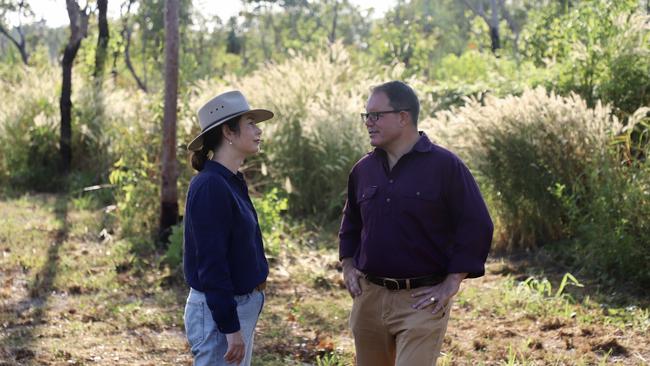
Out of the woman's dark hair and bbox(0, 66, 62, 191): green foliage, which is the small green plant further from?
bbox(0, 66, 62, 191): green foliage

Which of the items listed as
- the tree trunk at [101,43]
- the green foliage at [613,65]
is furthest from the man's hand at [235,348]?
the tree trunk at [101,43]

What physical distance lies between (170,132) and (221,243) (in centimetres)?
607

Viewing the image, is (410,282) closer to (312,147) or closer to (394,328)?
(394,328)

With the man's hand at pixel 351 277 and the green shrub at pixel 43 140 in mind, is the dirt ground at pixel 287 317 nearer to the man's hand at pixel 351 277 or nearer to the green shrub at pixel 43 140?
the man's hand at pixel 351 277

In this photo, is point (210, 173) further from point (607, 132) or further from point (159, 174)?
point (159, 174)

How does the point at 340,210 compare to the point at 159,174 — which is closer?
the point at 159,174

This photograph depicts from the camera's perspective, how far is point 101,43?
15.5 metres

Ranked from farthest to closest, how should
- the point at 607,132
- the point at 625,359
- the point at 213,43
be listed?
1. the point at 213,43
2. the point at 607,132
3. the point at 625,359

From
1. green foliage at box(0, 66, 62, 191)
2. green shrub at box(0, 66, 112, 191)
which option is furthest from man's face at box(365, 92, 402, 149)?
green foliage at box(0, 66, 62, 191)

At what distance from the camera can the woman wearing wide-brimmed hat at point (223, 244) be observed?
307cm

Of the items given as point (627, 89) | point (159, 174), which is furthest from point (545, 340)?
point (159, 174)

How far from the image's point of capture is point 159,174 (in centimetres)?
970

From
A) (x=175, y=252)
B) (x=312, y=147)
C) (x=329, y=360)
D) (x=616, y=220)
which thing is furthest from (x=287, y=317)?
(x=312, y=147)

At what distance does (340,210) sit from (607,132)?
146 inches
